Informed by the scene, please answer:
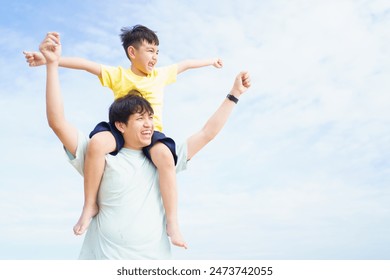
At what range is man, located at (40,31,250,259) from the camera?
3.53 m

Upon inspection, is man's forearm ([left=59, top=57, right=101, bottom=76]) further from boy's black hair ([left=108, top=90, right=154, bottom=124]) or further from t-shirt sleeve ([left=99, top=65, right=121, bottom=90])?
boy's black hair ([left=108, top=90, right=154, bottom=124])

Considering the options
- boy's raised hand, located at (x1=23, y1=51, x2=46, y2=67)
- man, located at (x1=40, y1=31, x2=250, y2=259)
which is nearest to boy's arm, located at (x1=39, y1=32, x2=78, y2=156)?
man, located at (x1=40, y1=31, x2=250, y2=259)

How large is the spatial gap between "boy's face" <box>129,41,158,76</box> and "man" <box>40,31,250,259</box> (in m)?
0.68

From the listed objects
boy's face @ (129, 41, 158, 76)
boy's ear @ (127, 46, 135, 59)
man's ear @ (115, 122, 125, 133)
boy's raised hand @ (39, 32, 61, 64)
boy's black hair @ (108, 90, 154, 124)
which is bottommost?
man's ear @ (115, 122, 125, 133)

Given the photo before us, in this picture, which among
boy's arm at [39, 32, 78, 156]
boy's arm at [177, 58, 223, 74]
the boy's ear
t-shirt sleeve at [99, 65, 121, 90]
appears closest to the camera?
boy's arm at [39, 32, 78, 156]

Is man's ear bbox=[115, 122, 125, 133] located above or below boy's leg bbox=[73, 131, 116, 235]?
above

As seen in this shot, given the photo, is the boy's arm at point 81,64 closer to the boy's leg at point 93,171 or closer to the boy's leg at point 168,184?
the boy's leg at point 93,171

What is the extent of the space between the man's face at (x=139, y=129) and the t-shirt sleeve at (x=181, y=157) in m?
0.27

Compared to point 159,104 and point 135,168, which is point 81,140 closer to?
point 135,168

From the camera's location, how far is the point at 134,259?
3537 mm

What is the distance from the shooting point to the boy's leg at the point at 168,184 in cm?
363

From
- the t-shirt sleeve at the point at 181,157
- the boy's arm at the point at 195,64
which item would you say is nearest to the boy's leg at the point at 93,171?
the t-shirt sleeve at the point at 181,157

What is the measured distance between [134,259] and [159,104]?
1.32 meters
